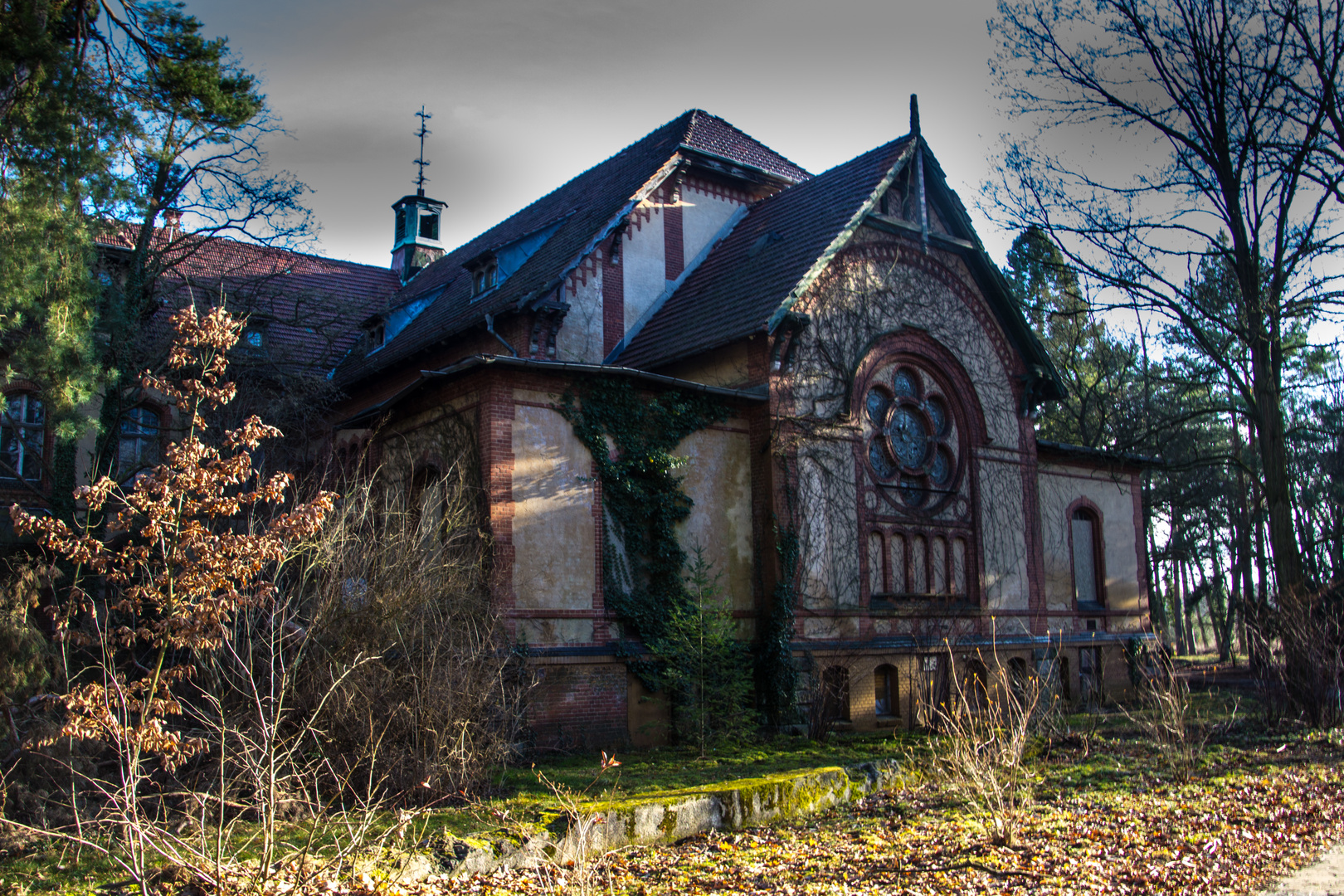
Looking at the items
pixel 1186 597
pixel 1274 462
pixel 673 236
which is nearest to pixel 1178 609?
pixel 1186 597

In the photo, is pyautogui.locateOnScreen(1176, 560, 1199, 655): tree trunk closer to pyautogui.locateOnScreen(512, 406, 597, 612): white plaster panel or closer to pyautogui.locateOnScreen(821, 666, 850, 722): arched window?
pyautogui.locateOnScreen(821, 666, 850, 722): arched window

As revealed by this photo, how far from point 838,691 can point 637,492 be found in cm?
472

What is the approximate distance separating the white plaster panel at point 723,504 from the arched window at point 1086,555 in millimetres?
9031

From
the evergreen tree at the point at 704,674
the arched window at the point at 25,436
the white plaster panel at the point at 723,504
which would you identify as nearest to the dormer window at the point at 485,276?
the white plaster panel at the point at 723,504

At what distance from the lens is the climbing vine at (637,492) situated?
14828mm

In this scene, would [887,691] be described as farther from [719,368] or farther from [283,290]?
[283,290]

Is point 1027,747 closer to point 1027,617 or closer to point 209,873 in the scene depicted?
point 1027,617

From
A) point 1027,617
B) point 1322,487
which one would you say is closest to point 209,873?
point 1027,617

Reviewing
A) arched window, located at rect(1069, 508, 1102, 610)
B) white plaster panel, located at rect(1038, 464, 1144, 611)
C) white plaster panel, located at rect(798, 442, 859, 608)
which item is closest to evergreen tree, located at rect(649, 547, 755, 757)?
white plaster panel, located at rect(798, 442, 859, 608)

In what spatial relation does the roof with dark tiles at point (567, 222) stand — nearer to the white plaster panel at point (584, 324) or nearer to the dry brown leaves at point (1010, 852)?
the white plaster panel at point (584, 324)

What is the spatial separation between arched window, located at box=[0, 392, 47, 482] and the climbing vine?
1222 centimetres

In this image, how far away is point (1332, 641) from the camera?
1363 cm

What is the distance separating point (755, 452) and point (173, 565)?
9819 millimetres

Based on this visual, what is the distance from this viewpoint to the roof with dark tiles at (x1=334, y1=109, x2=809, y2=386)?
19.5 meters
